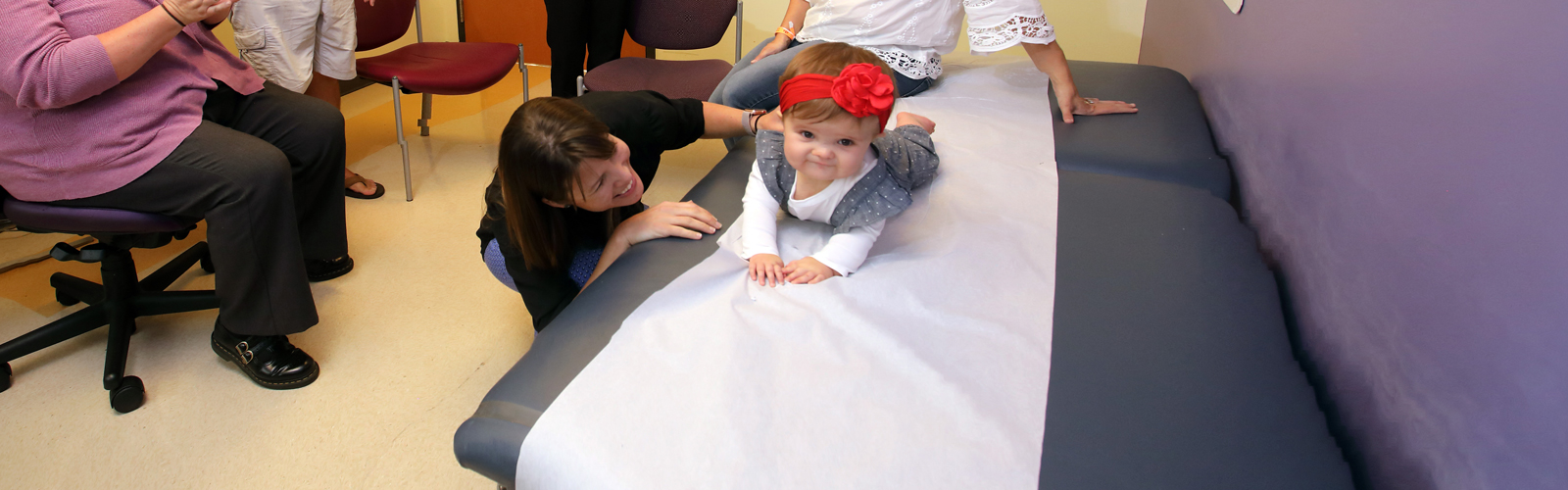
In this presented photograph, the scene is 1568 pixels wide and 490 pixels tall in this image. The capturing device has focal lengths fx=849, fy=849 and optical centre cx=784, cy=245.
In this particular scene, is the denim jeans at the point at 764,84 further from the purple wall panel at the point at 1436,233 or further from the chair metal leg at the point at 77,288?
the chair metal leg at the point at 77,288

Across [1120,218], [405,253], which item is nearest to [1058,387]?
[1120,218]

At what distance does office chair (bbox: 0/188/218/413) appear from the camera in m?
1.57

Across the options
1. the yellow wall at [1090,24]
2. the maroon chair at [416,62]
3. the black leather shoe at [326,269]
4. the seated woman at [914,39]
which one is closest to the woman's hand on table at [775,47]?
the seated woman at [914,39]

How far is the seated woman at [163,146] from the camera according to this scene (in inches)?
58.3

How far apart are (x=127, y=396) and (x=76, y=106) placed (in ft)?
1.83

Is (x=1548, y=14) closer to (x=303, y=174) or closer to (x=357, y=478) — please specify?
(x=357, y=478)

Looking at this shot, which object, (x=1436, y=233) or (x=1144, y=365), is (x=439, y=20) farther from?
(x=1436, y=233)

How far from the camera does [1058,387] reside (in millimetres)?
1037

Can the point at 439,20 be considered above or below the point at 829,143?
below

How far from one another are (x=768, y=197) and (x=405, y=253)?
1.38 metres

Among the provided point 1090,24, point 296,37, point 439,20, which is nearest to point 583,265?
point 296,37

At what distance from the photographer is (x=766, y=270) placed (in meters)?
1.26

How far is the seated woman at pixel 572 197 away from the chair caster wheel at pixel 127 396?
73cm

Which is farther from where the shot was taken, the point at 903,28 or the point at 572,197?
the point at 903,28
